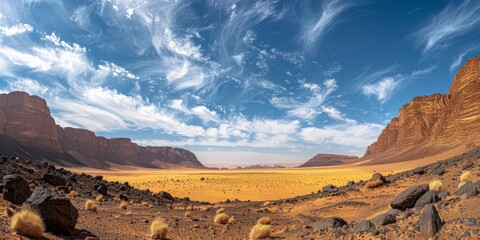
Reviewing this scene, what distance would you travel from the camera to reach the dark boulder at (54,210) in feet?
29.3

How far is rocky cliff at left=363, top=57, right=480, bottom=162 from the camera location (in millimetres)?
66750

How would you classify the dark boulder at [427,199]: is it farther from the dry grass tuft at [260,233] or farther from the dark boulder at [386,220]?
the dry grass tuft at [260,233]

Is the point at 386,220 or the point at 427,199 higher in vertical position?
the point at 427,199

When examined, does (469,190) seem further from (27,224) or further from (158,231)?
(27,224)

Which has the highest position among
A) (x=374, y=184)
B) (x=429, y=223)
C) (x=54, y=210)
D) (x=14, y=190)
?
(x=374, y=184)

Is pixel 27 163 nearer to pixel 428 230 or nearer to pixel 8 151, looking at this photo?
pixel 428 230

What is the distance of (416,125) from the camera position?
4102 inches

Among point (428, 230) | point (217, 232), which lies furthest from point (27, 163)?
point (428, 230)

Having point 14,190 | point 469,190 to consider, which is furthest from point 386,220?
point 14,190

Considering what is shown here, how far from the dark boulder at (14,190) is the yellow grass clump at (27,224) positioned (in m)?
4.67

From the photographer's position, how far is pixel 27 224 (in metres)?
7.72

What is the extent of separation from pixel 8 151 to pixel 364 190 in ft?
393

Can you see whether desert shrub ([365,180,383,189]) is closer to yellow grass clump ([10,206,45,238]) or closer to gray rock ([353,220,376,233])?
gray rock ([353,220,376,233])

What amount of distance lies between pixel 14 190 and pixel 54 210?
171 inches
